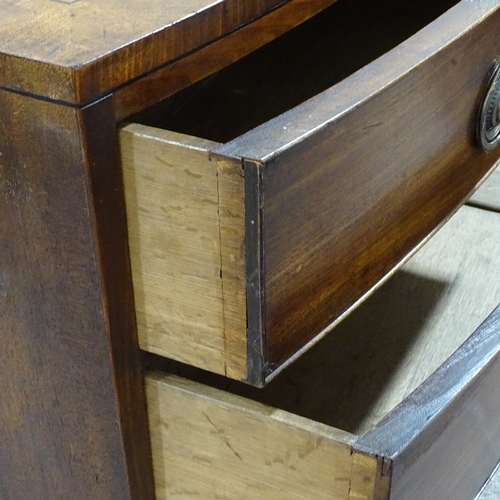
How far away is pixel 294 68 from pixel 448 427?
38 centimetres

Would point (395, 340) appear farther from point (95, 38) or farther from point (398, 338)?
point (95, 38)

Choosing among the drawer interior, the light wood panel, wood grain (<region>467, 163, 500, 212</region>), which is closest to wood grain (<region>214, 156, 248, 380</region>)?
the light wood panel

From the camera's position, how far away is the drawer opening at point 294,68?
A: 0.71 meters

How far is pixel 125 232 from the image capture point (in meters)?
0.47

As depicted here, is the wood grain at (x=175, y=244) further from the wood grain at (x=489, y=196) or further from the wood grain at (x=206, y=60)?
the wood grain at (x=489, y=196)

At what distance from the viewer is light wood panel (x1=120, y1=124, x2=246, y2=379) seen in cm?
43

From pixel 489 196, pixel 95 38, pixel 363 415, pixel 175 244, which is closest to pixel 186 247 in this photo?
pixel 175 244

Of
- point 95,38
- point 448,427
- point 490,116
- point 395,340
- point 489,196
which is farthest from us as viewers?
point 489,196

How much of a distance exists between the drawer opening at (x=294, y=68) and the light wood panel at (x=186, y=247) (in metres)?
0.24

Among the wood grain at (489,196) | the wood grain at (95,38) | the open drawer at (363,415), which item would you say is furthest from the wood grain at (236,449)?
the wood grain at (489,196)

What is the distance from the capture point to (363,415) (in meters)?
0.66

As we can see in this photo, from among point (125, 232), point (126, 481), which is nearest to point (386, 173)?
point (125, 232)

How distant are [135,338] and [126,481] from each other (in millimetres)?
111

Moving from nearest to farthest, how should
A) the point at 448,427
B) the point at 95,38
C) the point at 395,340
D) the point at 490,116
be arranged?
the point at 95,38, the point at 448,427, the point at 490,116, the point at 395,340
